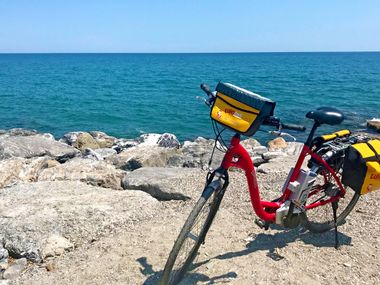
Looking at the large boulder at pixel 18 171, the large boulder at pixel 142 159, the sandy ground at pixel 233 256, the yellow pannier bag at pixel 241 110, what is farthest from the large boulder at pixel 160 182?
the yellow pannier bag at pixel 241 110

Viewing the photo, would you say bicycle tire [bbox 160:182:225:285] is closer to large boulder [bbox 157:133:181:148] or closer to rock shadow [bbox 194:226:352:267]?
rock shadow [bbox 194:226:352:267]

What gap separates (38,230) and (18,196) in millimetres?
1437

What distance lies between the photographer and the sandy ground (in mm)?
4613

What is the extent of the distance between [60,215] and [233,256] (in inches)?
100

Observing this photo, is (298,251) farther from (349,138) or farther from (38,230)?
(38,230)

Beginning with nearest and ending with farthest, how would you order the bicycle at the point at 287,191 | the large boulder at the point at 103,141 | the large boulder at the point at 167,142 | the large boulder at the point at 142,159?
the bicycle at the point at 287,191 < the large boulder at the point at 142,159 < the large boulder at the point at 167,142 < the large boulder at the point at 103,141

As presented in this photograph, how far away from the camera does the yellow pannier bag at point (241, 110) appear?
380cm

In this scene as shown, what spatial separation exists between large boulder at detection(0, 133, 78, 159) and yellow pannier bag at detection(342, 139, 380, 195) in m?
9.28

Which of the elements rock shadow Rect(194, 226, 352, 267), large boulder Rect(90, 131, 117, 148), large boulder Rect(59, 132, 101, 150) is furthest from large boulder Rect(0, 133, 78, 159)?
rock shadow Rect(194, 226, 352, 267)

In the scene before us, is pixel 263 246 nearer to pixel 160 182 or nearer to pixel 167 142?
pixel 160 182

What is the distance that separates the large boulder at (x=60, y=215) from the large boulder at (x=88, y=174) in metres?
0.58

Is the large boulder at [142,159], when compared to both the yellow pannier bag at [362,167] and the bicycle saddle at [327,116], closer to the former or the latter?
the yellow pannier bag at [362,167]

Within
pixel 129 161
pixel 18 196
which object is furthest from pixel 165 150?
pixel 18 196

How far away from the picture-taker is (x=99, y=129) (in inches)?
935
